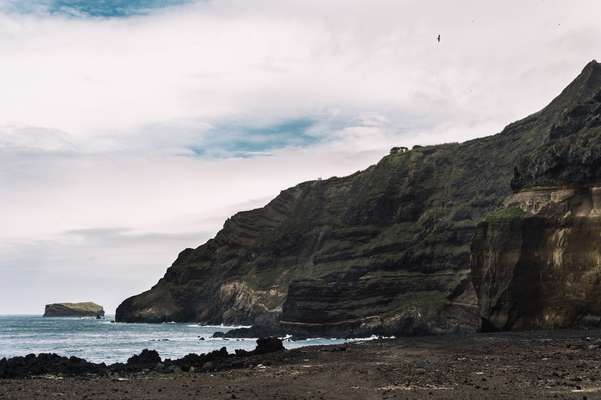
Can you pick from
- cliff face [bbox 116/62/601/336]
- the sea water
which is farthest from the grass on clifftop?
the sea water

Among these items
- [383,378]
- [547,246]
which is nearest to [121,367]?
[383,378]

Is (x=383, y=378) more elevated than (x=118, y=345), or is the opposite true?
(x=118, y=345)

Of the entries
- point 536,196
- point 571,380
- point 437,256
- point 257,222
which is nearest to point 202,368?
point 571,380

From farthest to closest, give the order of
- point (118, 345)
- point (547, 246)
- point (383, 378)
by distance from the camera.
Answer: point (118, 345)
point (547, 246)
point (383, 378)

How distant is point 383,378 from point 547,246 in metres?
33.3

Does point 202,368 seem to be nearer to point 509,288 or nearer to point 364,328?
point 509,288

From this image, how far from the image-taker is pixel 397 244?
112 metres

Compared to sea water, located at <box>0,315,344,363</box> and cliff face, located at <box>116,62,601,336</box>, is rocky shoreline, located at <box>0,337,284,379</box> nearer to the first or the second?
sea water, located at <box>0,315,344,363</box>

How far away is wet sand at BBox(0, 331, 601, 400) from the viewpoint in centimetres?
2128

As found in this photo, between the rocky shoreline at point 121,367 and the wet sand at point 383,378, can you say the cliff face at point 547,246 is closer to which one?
the wet sand at point 383,378

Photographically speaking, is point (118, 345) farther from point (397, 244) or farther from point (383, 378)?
point (383, 378)

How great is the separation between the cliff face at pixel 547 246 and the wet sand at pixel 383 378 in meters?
15.6

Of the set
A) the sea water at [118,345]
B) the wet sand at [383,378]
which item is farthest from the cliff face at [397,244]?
the wet sand at [383,378]

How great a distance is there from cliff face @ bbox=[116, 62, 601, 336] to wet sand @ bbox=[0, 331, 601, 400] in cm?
3072
